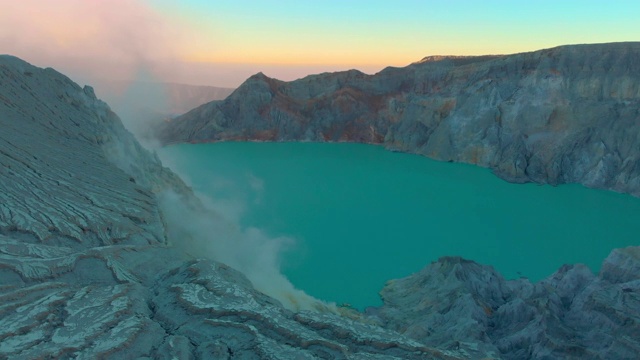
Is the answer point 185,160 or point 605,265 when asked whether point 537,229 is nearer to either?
point 605,265

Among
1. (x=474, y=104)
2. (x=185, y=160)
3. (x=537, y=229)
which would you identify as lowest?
(x=537, y=229)

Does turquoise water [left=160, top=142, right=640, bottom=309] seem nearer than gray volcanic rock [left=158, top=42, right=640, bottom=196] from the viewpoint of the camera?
Yes

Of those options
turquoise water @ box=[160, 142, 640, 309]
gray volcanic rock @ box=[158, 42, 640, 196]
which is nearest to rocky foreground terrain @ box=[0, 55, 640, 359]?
turquoise water @ box=[160, 142, 640, 309]

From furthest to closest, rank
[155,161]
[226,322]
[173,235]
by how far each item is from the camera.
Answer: [155,161]
[173,235]
[226,322]

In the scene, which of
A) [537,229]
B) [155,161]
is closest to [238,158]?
[155,161]

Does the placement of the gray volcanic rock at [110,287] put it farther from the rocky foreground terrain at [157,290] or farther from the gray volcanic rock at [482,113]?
the gray volcanic rock at [482,113]

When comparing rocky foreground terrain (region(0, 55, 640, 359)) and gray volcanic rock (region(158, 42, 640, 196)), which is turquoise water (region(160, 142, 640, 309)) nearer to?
rocky foreground terrain (region(0, 55, 640, 359))
